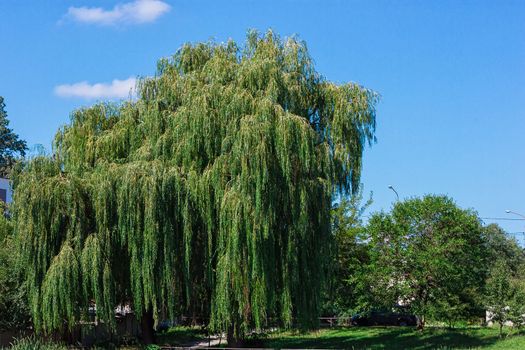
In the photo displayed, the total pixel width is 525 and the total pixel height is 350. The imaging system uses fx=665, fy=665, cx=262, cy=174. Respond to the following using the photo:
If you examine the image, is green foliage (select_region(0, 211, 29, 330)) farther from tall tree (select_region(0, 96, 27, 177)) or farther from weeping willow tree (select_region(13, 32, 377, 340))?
tall tree (select_region(0, 96, 27, 177))

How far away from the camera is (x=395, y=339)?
35.6 metres

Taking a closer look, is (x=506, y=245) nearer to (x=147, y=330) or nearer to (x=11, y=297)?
(x=147, y=330)

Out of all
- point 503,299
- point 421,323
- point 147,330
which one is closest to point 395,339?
point 421,323

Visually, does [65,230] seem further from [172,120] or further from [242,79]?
[242,79]

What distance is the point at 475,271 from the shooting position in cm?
3606

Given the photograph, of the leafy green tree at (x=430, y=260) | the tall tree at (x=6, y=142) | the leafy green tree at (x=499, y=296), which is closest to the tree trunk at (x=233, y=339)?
the leafy green tree at (x=430, y=260)

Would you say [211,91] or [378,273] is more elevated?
[211,91]

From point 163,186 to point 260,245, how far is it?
401 centimetres

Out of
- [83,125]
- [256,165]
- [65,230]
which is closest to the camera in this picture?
[256,165]

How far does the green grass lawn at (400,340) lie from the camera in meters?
30.6

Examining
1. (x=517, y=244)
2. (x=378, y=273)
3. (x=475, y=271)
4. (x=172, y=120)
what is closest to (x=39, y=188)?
(x=172, y=120)

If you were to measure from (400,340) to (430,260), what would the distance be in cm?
449

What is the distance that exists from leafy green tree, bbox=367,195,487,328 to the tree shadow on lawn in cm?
113

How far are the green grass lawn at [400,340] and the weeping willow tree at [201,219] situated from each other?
5.46 m
